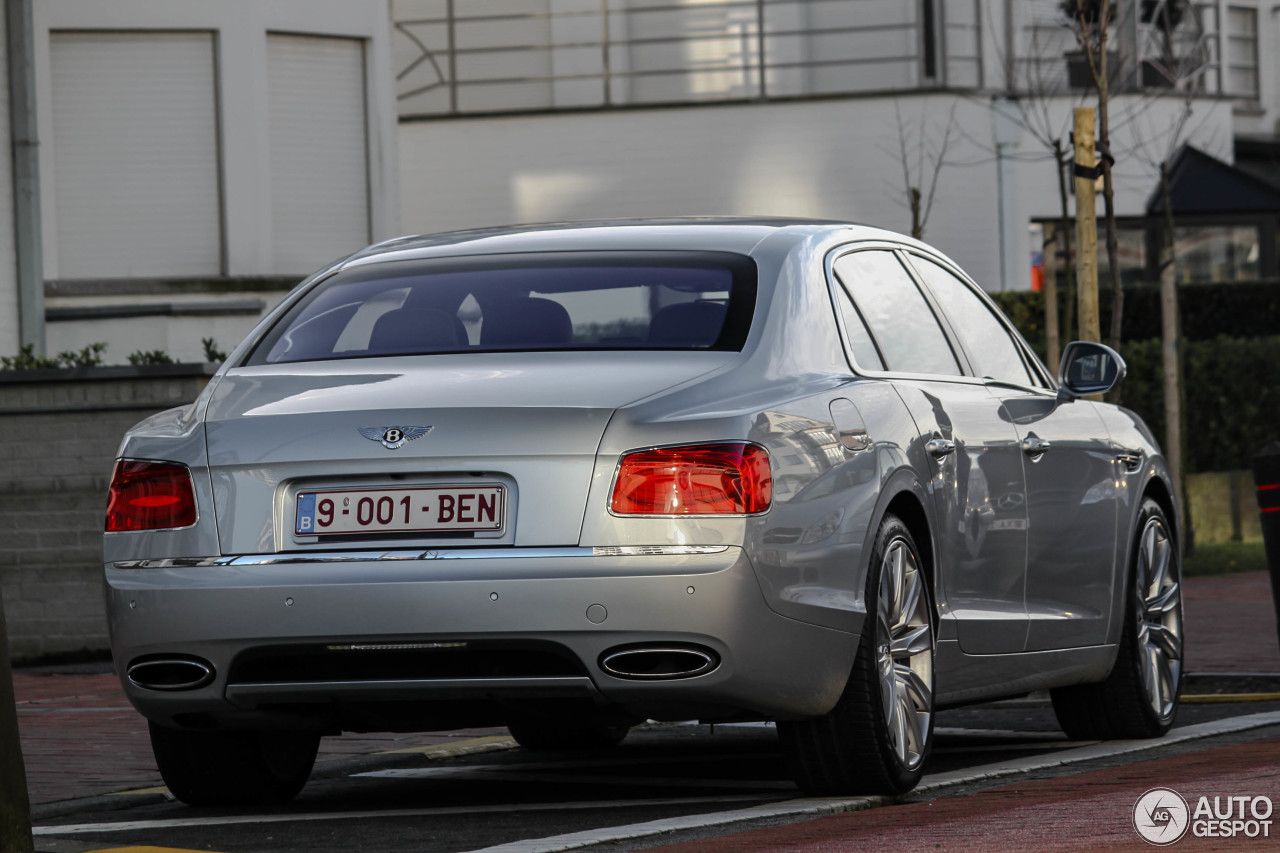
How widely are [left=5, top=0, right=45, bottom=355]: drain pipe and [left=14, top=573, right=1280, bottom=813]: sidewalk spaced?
15.1ft

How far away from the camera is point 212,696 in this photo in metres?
5.80

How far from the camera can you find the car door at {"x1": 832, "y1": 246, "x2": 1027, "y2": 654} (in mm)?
6574

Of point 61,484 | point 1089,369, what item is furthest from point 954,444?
point 61,484

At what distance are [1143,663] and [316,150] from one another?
14072 mm

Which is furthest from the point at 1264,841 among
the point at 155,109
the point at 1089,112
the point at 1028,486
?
the point at 155,109

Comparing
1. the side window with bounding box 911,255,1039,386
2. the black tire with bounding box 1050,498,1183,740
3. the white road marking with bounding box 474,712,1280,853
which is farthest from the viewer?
the black tire with bounding box 1050,498,1183,740

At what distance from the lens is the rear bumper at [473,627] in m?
5.45

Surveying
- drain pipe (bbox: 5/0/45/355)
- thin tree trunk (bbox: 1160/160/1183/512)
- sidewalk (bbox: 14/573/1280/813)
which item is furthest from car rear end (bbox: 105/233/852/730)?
thin tree trunk (bbox: 1160/160/1183/512)

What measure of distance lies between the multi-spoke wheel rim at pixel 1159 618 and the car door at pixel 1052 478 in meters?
0.40

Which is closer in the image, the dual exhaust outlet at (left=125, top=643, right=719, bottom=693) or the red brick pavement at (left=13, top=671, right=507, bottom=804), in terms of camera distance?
the dual exhaust outlet at (left=125, top=643, right=719, bottom=693)

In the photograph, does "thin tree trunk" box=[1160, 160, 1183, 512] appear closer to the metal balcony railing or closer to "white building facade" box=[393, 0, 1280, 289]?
"white building facade" box=[393, 0, 1280, 289]

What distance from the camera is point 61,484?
1323 cm

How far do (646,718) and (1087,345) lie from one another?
2.86 metres

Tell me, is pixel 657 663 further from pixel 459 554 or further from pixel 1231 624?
pixel 1231 624
